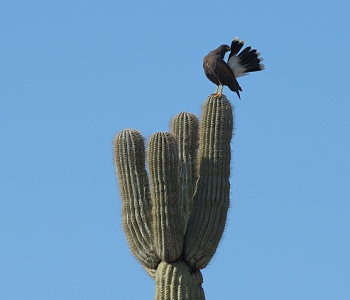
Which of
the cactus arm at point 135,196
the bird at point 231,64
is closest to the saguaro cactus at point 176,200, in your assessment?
the cactus arm at point 135,196

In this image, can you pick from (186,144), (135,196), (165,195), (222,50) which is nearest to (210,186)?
(165,195)

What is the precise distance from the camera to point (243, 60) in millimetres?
13711

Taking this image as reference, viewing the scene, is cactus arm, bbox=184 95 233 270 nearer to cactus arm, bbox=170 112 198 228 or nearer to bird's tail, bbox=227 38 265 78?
cactus arm, bbox=170 112 198 228

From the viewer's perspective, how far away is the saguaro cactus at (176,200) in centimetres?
1197

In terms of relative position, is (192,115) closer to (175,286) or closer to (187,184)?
(187,184)

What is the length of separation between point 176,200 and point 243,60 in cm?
260

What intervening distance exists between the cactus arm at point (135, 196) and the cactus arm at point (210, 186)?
48cm

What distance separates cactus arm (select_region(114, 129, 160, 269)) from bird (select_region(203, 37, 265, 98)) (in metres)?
1.38

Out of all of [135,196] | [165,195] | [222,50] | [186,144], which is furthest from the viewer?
[222,50]

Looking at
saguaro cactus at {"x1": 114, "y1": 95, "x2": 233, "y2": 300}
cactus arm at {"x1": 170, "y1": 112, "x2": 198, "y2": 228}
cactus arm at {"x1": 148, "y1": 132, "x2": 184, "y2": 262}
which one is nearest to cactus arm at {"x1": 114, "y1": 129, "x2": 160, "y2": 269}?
saguaro cactus at {"x1": 114, "y1": 95, "x2": 233, "y2": 300}

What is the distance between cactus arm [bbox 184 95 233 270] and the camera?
1212 cm

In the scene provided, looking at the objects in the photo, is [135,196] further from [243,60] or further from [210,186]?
[243,60]

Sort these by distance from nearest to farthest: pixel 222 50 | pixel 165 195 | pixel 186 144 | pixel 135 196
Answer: pixel 165 195, pixel 135 196, pixel 186 144, pixel 222 50

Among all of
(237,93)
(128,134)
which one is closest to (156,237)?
(128,134)
